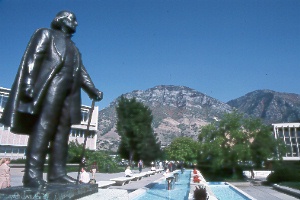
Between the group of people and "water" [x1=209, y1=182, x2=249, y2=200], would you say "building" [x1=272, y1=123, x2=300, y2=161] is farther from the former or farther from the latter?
the group of people

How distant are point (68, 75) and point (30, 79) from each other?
638 mm

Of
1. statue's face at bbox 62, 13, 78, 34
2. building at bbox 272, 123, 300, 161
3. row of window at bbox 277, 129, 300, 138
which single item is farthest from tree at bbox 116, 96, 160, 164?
statue's face at bbox 62, 13, 78, 34

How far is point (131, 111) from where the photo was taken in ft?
182

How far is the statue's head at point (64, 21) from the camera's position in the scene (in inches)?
179

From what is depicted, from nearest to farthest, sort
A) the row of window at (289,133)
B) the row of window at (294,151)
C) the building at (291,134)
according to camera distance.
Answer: the row of window at (294,151) → the building at (291,134) → the row of window at (289,133)

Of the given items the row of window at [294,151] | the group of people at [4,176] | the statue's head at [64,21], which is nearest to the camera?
the statue's head at [64,21]

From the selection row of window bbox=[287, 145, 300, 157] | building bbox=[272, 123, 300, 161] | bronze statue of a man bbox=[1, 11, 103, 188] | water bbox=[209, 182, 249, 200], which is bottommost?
water bbox=[209, 182, 249, 200]

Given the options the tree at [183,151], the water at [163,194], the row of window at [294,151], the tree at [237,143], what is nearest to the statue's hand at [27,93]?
the water at [163,194]

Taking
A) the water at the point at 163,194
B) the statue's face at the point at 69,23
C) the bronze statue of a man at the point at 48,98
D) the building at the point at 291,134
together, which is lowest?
the water at the point at 163,194

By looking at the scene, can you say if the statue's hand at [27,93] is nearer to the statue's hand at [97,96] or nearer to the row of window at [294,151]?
the statue's hand at [97,96]

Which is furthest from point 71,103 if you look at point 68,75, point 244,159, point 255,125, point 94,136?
point 94,136

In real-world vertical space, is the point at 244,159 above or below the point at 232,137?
below

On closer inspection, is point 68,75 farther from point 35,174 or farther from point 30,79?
point 35,174

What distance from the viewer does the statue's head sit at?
4.55 m
